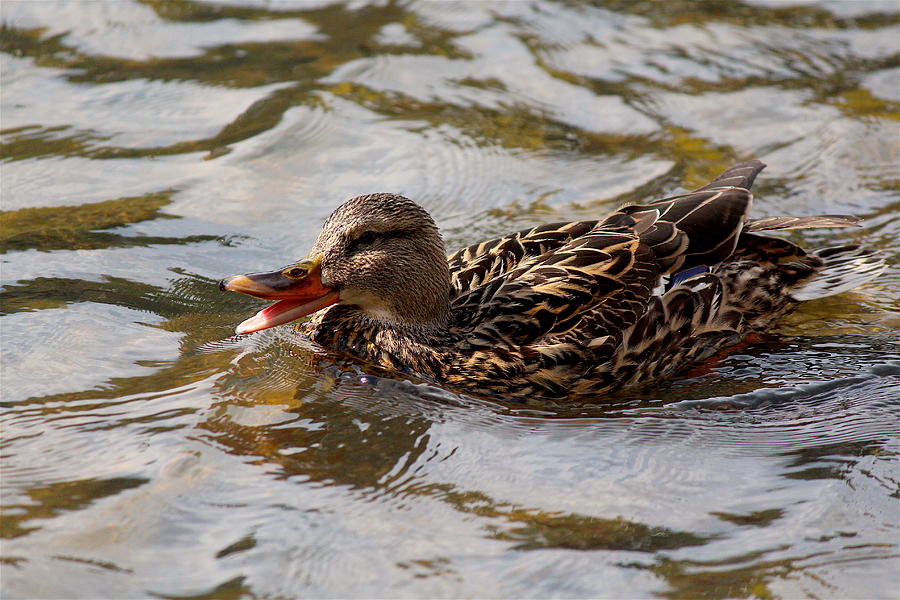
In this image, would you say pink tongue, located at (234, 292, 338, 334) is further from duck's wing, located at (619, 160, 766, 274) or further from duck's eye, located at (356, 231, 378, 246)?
duck's wing, located at (619, 160, 766, 274)

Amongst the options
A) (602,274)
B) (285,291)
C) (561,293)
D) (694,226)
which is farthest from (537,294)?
(285,291)

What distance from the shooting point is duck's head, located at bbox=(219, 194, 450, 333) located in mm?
6898

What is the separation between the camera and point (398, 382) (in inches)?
275

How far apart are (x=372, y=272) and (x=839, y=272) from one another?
11.4 feet

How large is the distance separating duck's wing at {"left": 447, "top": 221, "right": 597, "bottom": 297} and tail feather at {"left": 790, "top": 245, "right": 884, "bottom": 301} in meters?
1.73

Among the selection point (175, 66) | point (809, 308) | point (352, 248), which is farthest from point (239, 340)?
point (175, 66)

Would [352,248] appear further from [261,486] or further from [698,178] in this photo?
[698,178]

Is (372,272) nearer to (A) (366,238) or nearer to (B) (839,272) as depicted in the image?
(A) (366,238)

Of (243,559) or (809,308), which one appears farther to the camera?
(809,308)

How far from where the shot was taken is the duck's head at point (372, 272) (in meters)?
6.90

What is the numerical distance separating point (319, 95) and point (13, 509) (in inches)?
258

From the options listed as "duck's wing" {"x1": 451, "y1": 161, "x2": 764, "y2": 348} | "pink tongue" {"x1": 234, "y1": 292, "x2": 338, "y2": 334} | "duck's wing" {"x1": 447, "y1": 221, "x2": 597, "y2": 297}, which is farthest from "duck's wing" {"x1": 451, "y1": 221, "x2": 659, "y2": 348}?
"pink tongue" {"x1": 234, "y1": 292, "x2": 338, "y2": 334}

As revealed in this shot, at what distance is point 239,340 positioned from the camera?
7488mm

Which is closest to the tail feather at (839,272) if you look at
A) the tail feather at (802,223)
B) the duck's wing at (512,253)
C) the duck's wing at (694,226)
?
the tail feather at (802,223)
